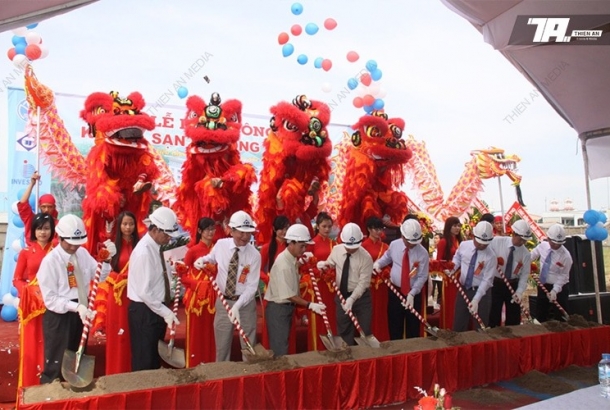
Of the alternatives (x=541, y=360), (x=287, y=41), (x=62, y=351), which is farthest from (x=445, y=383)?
(x=287, y=41)

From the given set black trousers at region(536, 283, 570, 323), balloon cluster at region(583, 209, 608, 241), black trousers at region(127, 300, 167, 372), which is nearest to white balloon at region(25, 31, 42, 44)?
black trousers at region(127, 300, 167, 372)

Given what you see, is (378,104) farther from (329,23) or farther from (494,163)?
(494,163)

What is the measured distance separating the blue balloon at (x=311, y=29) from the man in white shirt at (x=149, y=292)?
4.00 metres

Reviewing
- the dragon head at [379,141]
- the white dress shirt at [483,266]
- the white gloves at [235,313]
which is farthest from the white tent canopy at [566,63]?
the white gloves at [235,313]

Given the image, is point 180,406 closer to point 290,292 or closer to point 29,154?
point 290,292

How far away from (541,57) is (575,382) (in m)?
2.76

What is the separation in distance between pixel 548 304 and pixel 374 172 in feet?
7.33

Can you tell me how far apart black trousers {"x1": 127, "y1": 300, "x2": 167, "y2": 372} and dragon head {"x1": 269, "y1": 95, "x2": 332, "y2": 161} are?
231 centimetres

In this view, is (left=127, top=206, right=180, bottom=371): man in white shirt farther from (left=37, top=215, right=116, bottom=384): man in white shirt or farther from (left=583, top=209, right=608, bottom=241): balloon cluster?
(left=583, top=209, right=608, bottom=241): balloon cluster

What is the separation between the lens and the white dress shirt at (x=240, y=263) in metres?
3.75

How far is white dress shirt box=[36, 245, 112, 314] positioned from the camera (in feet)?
10.3

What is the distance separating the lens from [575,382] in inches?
178

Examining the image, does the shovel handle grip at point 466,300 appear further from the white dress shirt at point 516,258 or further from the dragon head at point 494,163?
the dragon head at point 494,163

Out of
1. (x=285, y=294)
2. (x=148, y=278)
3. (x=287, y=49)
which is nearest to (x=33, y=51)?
(x=287, y=49)
